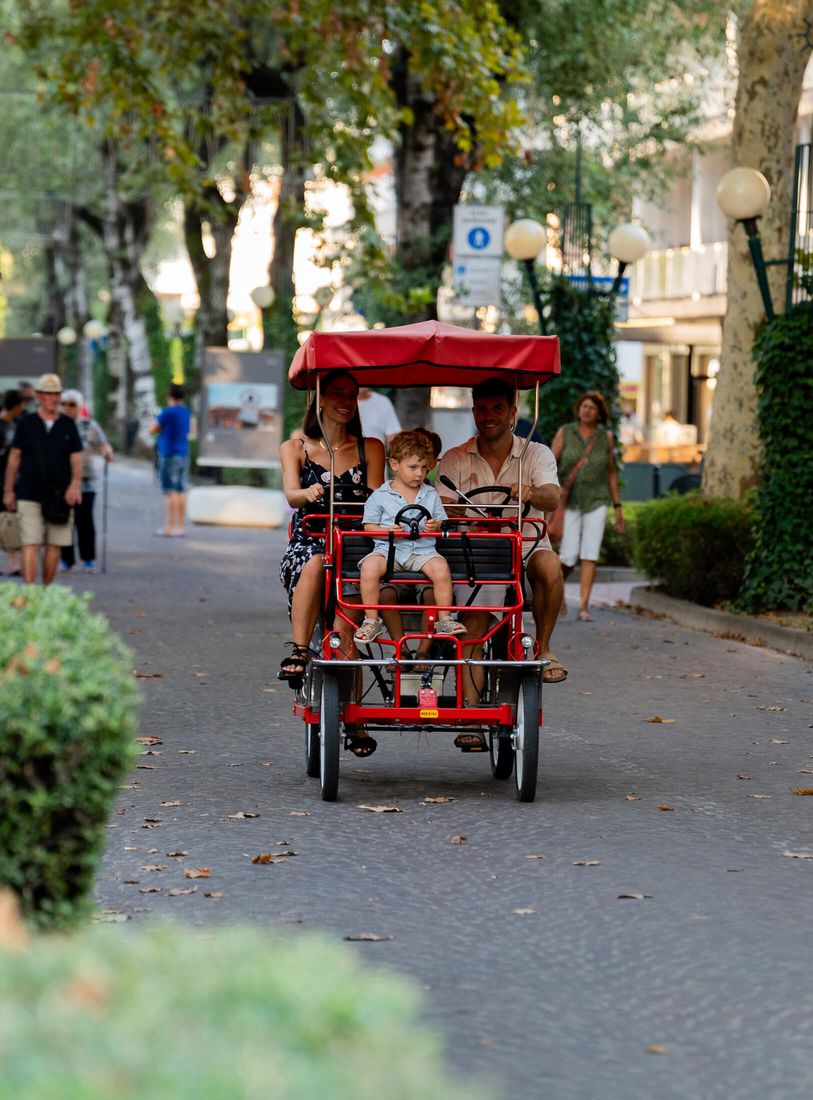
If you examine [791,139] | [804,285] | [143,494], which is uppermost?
[791,139]

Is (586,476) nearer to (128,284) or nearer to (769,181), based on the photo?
(769,181)

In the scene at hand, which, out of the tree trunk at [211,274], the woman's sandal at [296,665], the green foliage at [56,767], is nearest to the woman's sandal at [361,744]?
the woman's sandal at [296,665]

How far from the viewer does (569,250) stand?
86.9ft

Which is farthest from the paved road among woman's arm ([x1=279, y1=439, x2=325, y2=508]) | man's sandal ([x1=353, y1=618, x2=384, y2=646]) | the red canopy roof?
the red canopy roof

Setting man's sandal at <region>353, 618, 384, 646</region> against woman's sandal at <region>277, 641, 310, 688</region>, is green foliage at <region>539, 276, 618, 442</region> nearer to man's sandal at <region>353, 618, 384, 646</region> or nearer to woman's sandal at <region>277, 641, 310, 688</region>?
woman's sandal at <region>277, 641, 310, 688</region>

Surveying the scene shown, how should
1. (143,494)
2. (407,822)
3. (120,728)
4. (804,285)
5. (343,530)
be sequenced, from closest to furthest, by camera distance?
(120,728) < (407,822) < (343,530) < (804,285) < (143,494)

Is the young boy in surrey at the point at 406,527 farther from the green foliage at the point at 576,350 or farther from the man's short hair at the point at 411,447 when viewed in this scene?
the green foliage at the point at 576,350

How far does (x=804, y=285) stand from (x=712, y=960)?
12.3 m

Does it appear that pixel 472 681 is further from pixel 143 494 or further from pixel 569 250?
pixel 143 494

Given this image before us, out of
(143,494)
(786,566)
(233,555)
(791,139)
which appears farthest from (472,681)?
(143,494)

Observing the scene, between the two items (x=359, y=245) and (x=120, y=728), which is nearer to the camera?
(x=120, y=728)

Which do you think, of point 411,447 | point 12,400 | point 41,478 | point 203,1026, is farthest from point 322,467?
point 12,400

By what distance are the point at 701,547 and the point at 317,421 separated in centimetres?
961

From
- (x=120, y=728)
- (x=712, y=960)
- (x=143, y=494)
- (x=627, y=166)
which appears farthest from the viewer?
(x=143, y=494)
